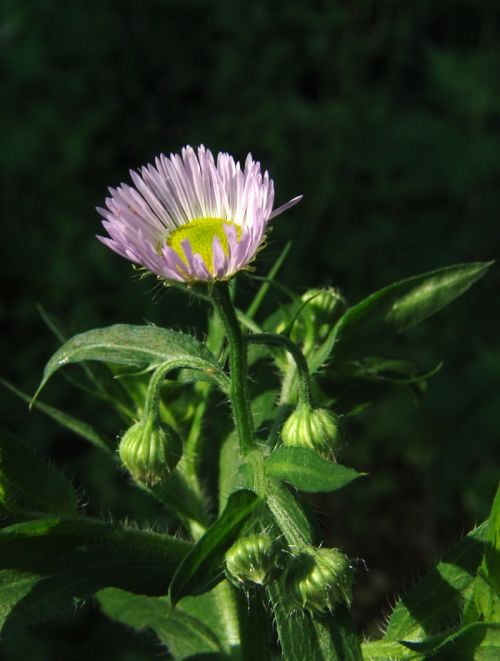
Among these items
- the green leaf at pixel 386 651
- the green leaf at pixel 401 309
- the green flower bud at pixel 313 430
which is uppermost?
the green leaf at pixel 401 309

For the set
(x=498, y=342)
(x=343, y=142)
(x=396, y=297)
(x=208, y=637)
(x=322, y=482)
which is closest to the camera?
(x=322, y=482)

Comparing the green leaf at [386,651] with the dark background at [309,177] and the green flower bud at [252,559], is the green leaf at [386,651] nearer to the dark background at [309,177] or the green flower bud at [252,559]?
the green flower bud at [252,559]

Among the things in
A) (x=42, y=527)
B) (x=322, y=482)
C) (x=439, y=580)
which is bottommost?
(x=439, y=580)

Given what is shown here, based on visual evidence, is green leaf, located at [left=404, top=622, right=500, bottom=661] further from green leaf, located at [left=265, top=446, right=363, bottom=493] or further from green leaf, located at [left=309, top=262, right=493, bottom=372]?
green leaf, located at [left=309, top=262, right=493, bottom=372]

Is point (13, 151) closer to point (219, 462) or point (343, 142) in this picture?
point (343, 142)

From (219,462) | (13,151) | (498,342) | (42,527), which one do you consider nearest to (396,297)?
(219,462)

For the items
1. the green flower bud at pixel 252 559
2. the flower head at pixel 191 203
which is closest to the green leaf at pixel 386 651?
the green flower bud at pixel 252 559

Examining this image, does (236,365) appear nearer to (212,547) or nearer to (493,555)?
(212,547)
